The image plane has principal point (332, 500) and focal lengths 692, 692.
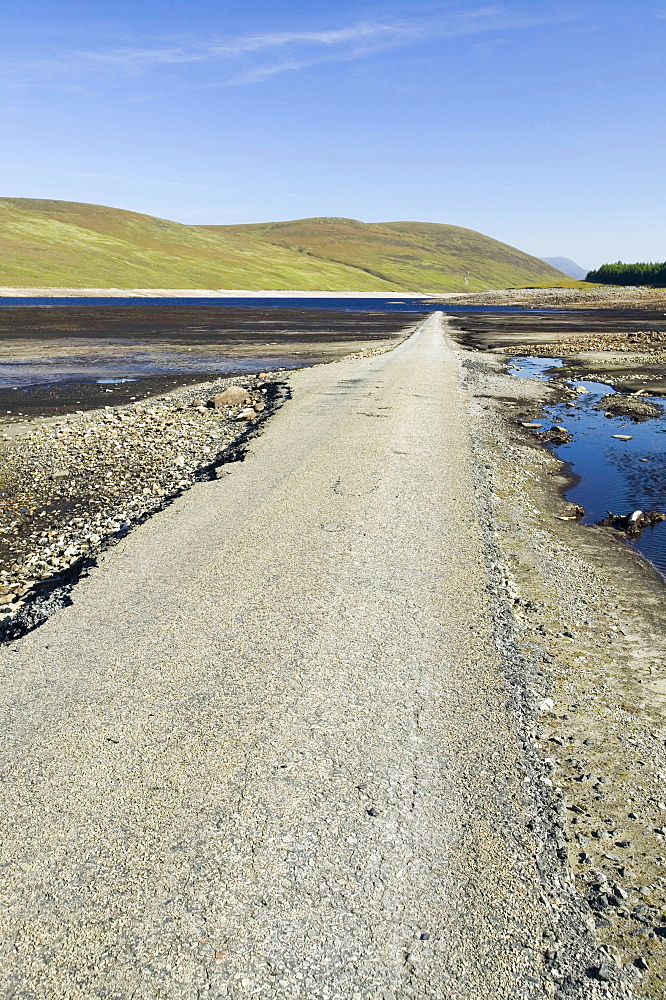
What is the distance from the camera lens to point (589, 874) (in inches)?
207

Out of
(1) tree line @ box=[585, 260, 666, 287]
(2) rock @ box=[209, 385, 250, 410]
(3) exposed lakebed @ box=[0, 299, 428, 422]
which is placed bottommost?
(3) exposed lakebed @ box=[0, 299, 428, 422]

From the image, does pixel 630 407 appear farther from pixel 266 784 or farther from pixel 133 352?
pixel 133 352

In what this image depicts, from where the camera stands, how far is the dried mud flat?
4.98 metres

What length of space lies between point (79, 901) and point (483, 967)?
2716 mm

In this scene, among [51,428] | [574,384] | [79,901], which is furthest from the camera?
[574,384]

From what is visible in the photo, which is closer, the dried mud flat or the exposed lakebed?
the dried mud flat

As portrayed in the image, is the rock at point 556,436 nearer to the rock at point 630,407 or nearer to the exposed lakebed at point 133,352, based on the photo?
the rock at point 630,407

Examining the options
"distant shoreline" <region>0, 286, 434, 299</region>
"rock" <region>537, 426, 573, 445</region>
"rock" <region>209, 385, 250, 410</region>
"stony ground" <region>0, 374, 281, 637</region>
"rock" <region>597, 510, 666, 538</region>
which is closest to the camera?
"stony ground" <region>0, 374, 281, 637</region>

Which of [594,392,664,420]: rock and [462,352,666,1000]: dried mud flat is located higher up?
[594,392,664,420]: rock

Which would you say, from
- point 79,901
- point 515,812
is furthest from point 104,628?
point 515,812

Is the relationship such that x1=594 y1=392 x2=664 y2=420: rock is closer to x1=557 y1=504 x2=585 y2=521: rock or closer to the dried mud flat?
x1=557 y1=504 x2=585 y2=521: rock

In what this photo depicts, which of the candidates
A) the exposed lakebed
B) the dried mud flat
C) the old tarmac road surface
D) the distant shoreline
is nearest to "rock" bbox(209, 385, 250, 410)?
the exposed lakebed

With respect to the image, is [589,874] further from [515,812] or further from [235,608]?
[235,608]

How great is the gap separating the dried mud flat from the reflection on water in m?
0.95
